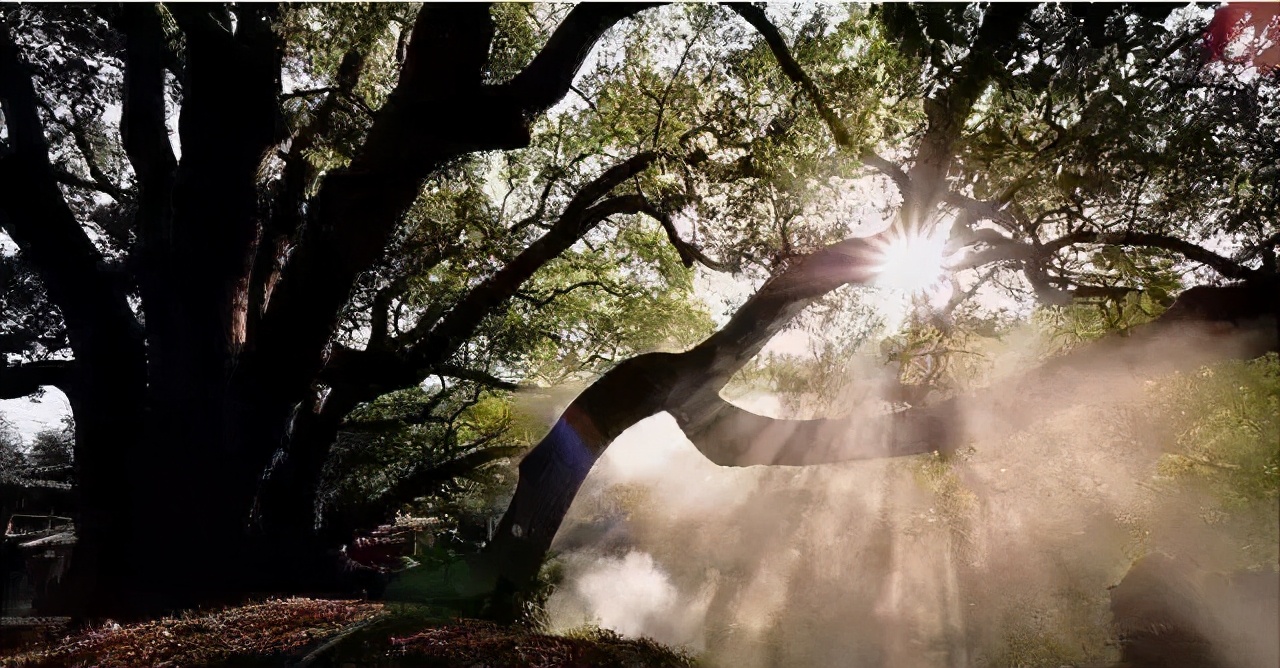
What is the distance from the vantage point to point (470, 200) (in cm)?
867

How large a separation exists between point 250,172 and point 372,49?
177cm

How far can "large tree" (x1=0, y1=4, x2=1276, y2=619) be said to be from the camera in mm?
5438

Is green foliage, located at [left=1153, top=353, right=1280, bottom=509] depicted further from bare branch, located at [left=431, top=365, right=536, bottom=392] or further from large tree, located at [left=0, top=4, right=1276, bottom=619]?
bare branch, located at [left=431, top=365, right=536, bottom=392]

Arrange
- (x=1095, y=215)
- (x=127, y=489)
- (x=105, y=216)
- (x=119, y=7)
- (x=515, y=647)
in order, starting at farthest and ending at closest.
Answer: (x=105, y=216), (x=127, y=489), (x=1095, y=215), (x=119, y=7), (x=515, y=647)

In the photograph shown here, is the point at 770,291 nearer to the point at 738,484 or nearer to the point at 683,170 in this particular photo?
the point at 683,170

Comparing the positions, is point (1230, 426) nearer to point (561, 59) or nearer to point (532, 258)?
point (532, 258)

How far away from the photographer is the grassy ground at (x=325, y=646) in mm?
3564

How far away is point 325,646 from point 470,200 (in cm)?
608

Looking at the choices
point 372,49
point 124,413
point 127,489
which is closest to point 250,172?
point 372,49

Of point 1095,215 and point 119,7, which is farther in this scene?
point 1095,215

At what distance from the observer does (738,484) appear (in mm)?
23516

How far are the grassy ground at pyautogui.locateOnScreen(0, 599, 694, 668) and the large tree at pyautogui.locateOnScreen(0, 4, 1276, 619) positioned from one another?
257 cm

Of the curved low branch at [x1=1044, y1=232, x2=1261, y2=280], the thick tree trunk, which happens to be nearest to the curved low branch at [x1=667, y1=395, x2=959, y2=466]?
the thick tree trunk

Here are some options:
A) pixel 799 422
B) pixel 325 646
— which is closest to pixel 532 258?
pixel 799 422
